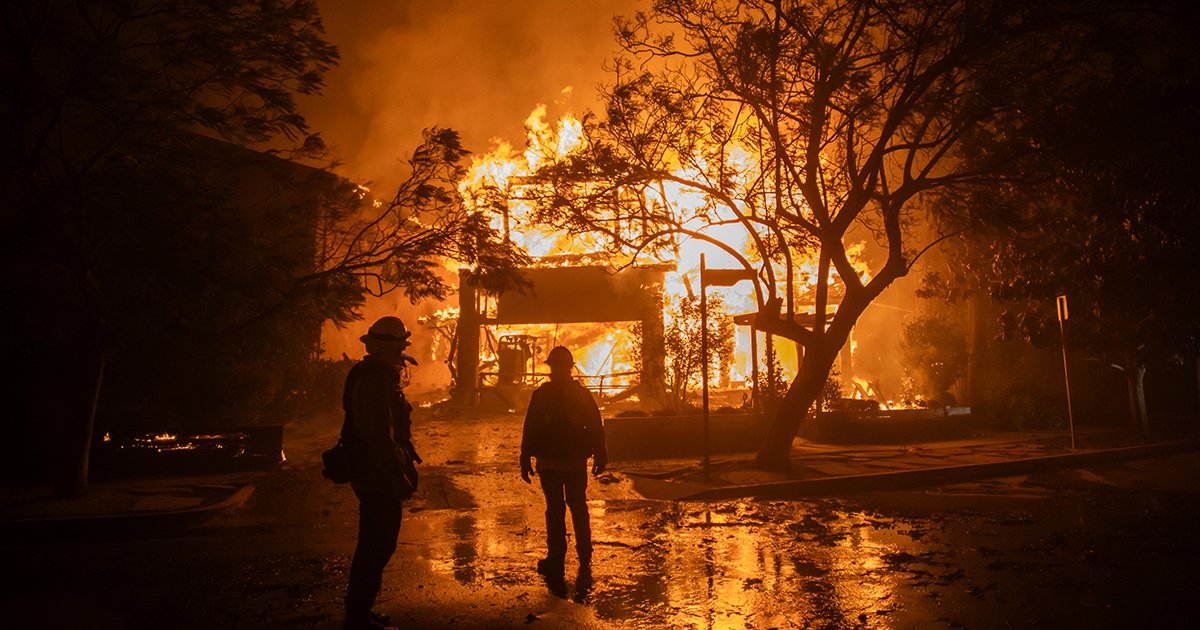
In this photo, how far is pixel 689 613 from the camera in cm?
513

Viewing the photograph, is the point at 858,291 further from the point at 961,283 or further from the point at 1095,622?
the point at 961,283

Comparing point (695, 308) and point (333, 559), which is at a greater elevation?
point (695, 308)

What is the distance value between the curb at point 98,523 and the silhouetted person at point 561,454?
16.4ft

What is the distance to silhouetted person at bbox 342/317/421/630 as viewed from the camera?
4742 millimetres

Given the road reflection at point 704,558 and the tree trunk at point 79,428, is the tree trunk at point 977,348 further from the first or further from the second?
the tree trunk at point 79,428

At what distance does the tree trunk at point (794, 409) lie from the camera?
12391mm

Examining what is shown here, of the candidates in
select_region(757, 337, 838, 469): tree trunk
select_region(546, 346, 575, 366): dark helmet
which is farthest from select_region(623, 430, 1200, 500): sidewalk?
select_region(546, 346, 575, 366): dark helmet

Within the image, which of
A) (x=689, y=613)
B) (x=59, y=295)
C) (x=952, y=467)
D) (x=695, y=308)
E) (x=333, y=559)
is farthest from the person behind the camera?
(x=695, y=308)

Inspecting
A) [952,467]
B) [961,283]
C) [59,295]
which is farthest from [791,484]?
[961,283]

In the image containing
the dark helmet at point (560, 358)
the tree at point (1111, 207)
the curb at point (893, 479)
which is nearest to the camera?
the dark helmet at point (560, 358)

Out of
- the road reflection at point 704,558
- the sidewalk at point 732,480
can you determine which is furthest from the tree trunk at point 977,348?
the road reflection at point 704,558

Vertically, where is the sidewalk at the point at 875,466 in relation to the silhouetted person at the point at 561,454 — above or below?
below

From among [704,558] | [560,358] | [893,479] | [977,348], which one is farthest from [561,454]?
[977,348]

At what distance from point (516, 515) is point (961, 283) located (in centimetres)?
1737
